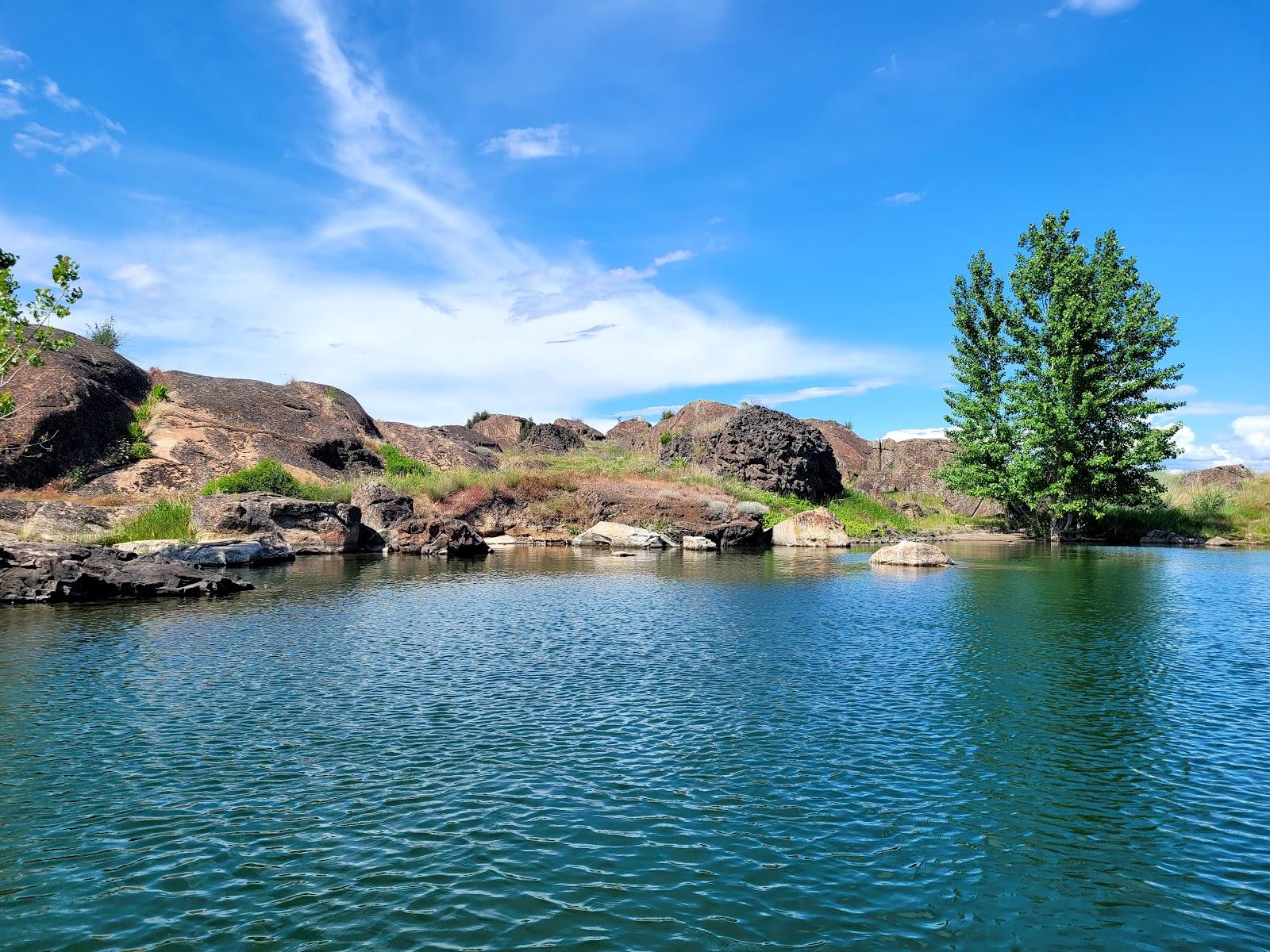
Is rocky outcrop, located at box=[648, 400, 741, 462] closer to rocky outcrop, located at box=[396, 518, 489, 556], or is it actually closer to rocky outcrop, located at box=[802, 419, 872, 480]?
rocky outcrop, located at box=[802, 419, 872, 480]

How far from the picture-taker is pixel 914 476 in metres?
62.2

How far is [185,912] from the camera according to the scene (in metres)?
5.41

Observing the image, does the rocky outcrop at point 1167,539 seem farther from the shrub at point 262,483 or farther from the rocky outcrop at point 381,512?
the shrub at point 262,483

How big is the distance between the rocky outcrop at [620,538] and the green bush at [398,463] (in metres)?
13.3

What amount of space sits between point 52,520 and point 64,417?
10840 millimetres

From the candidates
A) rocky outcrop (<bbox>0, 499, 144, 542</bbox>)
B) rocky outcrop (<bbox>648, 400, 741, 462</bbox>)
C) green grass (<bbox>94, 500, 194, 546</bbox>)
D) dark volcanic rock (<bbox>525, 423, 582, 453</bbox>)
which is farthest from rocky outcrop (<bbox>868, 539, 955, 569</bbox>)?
dark volcanic rock (<bbox>525, 423, 582, 453</bbox>)

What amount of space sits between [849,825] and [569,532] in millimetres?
35601

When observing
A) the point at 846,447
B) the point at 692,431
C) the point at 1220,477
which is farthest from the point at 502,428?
the point at 1220,477

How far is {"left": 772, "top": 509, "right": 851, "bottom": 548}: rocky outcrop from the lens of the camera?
39844 mm

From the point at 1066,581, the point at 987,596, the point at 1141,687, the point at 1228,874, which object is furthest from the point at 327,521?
the point at 1228,874

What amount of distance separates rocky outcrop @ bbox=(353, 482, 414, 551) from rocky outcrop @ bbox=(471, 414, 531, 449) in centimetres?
3696

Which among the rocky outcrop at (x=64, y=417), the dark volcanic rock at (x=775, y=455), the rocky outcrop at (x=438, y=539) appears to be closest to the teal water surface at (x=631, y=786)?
the rocky outcrop at (x=438, y=539)

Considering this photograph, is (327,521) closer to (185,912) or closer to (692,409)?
(185,912)

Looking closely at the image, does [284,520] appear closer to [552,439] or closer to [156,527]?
[156,527]
